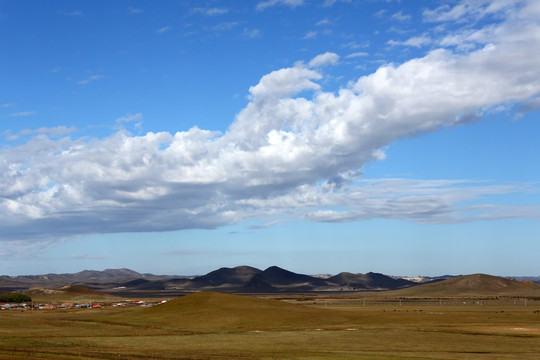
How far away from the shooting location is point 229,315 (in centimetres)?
10012

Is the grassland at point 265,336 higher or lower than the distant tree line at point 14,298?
lower

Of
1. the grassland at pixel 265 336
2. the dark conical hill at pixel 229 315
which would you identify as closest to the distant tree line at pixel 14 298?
the dark conical hill at pixel 229 315

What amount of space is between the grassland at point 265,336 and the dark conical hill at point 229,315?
0.16m

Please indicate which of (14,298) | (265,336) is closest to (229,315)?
(265,336)

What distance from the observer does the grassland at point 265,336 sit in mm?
48719

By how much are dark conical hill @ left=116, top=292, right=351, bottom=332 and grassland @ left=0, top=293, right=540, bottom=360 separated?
6.3 inches

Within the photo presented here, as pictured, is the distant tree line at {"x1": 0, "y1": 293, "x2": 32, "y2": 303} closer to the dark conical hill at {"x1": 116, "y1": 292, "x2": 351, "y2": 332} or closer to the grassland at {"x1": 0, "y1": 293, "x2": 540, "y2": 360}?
the dark conical hill at {"x1": 116, "y1": 292, "x2": 351, "y2": 332}

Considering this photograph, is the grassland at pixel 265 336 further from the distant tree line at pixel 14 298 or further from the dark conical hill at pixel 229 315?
the distant tree line at pixel 14 298

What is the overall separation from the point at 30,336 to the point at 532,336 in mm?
56585

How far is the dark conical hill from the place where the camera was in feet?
292

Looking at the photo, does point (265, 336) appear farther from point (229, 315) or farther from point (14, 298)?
point (14, 298)

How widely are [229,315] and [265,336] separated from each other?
108 feet

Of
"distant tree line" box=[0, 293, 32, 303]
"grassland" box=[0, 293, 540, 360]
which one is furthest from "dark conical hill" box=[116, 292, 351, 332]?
"distant tree line" box=[0, 293, 32, 303]

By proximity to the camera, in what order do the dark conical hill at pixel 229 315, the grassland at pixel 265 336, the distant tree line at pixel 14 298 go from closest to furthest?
the grassland at pixel 265 336 < the dark conical hill at pixel 229 315 < the distant tree line at pixel 14 298
